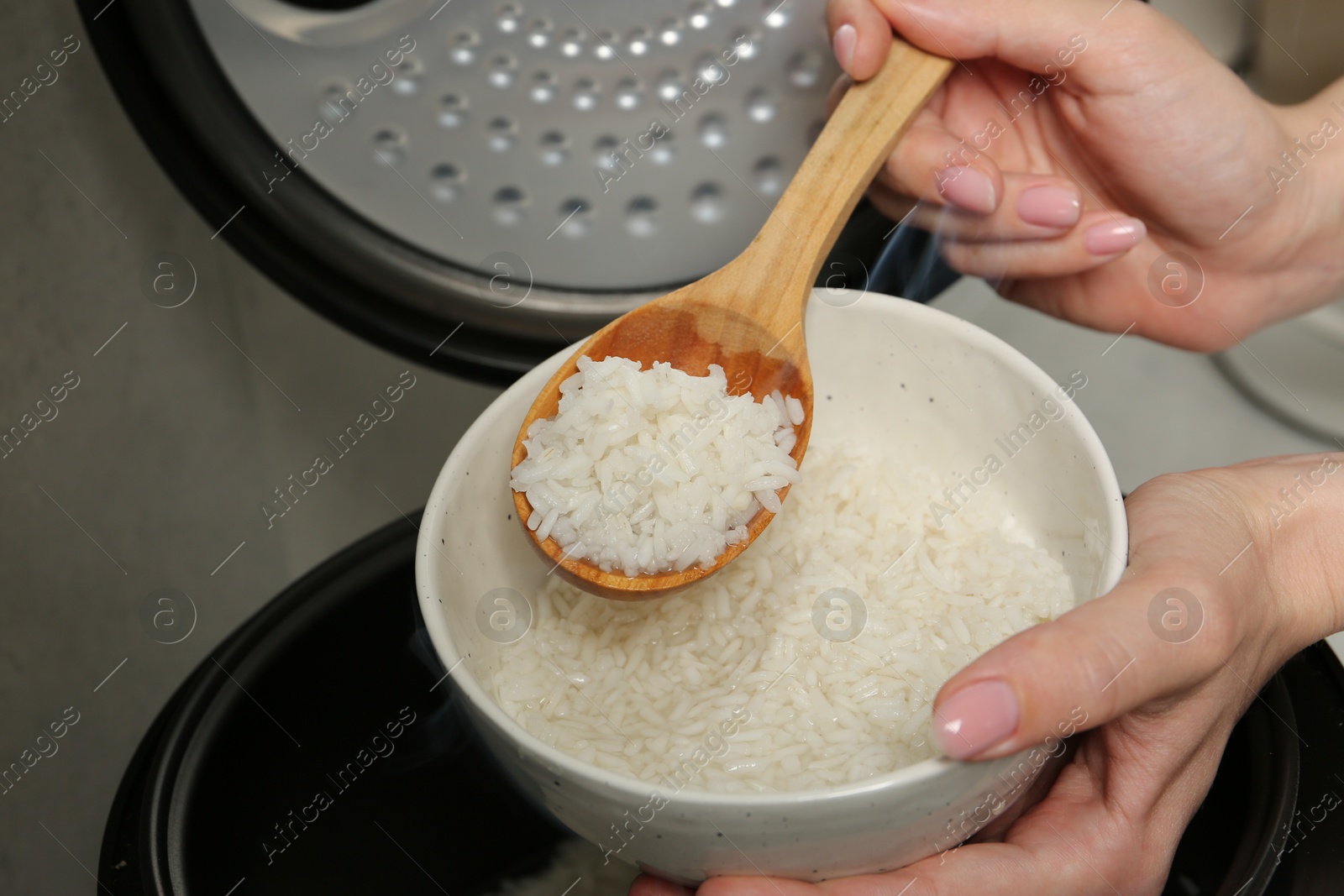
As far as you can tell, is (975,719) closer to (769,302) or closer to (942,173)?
(769,302)

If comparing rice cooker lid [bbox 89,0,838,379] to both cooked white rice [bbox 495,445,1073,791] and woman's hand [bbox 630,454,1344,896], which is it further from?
woman's hand [bbox 630,454,1344,896]

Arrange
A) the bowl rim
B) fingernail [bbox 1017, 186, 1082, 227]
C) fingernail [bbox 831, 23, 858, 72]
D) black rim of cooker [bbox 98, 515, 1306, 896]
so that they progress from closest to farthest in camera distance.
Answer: the bowl rim < black rim of cooker [bbox 98, 515, 1306, 896] < fingernail [bbox 831, 23, 858, 72] < fingernail [bbox 1017, 186, 1082, 227]

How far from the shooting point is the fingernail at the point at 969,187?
→ 86 cm

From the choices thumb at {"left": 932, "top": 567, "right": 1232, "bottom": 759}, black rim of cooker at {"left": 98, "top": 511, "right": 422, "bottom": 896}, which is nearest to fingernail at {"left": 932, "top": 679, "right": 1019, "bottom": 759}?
thumb at {"left": 932, "top": 567, "right": 1232, "bottom": 759}

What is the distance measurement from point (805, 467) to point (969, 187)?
0.27 meters

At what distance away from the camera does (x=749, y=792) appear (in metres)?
0.55

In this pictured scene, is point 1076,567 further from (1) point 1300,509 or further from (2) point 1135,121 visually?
(2) point 1135,121

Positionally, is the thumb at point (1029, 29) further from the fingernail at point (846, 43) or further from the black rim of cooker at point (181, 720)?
the black rim of cooker at point (181, 720)

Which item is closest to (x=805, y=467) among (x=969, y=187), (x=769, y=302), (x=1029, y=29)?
(x=769, y=302)

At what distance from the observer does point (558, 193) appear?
2.75 feet

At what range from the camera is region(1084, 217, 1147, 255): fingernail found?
34.3 inches

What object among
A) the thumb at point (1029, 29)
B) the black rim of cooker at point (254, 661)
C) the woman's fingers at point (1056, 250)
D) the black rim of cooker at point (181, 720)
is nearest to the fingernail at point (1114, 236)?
the woman's fingers at point (1056, 250)

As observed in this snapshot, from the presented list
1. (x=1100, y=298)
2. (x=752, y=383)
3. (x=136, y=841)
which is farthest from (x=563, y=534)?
(x=1100, y=298)

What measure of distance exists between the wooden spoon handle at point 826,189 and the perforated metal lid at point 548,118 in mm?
106
